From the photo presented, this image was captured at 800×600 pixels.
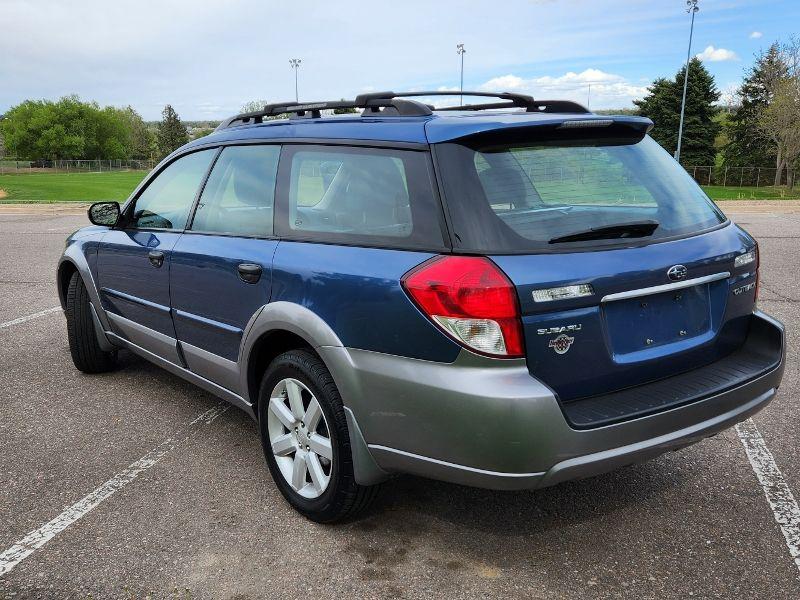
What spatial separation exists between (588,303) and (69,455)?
2.89 meters

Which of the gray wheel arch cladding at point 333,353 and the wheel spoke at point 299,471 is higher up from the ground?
the gray wheel arch cladding at point 333,353

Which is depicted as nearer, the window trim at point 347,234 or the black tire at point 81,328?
the window trim at point 347,234

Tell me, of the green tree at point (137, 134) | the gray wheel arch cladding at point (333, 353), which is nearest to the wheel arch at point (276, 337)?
the gray wheel arch cladding at point (333, 353)

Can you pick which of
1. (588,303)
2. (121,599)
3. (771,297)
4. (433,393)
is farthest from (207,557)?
(771,297)

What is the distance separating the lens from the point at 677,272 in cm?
262

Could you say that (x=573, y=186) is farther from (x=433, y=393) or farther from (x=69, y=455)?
A: (x=69, y=455)

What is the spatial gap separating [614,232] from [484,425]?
2.94 feet

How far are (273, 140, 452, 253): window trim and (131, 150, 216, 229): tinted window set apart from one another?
0.74m

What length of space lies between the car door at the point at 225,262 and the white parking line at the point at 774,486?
239 cm

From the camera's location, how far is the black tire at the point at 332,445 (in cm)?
276

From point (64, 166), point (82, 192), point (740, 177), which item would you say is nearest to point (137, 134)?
point (64, 166)

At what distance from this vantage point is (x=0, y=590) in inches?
102

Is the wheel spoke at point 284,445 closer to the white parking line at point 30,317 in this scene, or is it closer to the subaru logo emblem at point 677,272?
the subaru logo emblem at point 677,272

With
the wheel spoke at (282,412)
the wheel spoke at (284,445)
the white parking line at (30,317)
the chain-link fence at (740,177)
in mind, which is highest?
the wheel spoke at (282,412)
